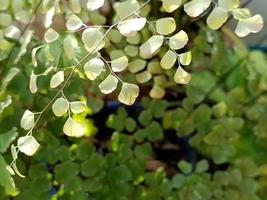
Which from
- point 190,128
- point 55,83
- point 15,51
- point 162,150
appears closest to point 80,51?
point 55,83

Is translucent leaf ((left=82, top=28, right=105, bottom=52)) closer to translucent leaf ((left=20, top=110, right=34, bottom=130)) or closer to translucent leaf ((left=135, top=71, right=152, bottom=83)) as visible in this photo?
translucent leaf ((left=20, top=110, right=34, bottom=130))

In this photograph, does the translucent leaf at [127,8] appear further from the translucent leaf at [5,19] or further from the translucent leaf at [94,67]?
the translucent leaf at [5,19]

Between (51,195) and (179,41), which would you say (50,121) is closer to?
(51,195)

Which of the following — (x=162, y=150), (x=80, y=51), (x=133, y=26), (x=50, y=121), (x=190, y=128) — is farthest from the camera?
(x=162, y=150)

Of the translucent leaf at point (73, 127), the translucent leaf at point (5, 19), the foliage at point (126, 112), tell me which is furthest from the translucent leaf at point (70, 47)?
the translucent leaf at point (5, 19)

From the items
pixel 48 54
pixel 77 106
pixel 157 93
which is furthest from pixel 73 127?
pixel 157 93

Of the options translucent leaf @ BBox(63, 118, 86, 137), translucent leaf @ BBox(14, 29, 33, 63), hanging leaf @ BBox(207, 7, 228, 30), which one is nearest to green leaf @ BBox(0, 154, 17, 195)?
translucent leaf @ BBox(63, 118, 86, 137)
